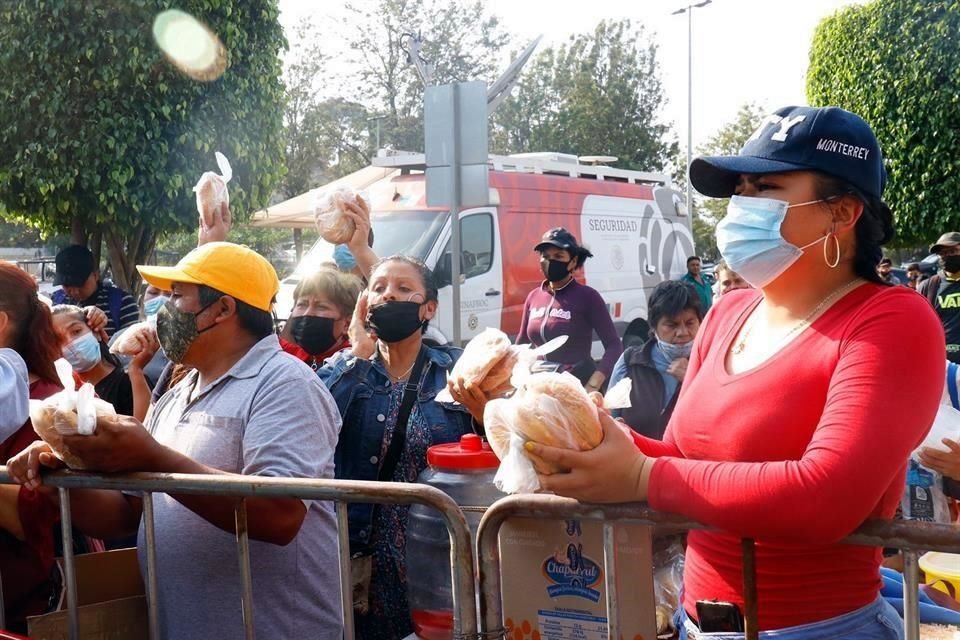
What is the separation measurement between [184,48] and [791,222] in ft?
38.5

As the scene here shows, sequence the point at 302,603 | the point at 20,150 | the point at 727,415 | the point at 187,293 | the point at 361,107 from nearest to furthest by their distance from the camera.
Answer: the point at 727,415 → the point at 302,603 → the point at 187,293 → the point at 20,150 → the point at 361,107

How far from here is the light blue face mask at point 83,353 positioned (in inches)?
191

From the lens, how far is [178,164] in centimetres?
1236

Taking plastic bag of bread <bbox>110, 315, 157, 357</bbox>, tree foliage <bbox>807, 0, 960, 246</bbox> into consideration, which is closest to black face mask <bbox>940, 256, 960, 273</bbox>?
plastic bag of bread <bbox>110, 315, 157, 357</bbox>

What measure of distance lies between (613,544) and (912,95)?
18089mm

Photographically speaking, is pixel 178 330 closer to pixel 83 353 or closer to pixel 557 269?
pixel 83 353

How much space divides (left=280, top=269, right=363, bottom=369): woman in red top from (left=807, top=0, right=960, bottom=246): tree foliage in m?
15.8

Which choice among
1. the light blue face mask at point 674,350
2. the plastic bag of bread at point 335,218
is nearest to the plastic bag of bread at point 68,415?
the plastic bag of bread at point 335,218

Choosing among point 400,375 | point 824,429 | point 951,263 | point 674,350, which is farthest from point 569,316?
point 824,429

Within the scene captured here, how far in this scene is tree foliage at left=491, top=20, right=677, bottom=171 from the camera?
4047 centimetres

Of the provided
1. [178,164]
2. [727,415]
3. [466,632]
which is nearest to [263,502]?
[466,632]

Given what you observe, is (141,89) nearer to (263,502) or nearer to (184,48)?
(184,48)

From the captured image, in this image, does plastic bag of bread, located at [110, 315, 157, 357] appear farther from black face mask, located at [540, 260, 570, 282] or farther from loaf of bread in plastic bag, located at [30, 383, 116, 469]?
black face mask, located at [540, 260, 570, 282]

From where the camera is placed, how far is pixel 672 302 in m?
5.38
